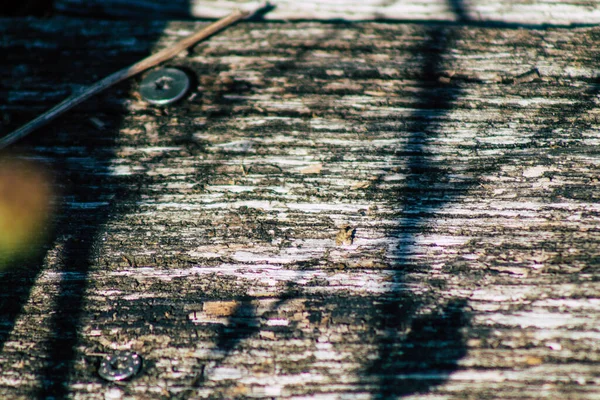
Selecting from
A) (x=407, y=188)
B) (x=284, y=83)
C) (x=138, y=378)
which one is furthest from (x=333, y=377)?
(x=284, y=83)

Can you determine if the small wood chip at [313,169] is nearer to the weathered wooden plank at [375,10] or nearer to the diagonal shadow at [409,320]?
the diagonal shadow at [409,320]

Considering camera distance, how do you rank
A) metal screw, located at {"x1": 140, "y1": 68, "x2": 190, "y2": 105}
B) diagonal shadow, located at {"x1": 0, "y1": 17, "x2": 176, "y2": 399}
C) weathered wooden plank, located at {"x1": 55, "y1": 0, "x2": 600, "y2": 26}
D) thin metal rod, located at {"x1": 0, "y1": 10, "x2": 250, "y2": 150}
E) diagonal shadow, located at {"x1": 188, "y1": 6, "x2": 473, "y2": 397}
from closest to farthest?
diagonal shadow, located at {"x1": 188, "y1": 6, "x2": 473, "y2": 397}
diagonal shadow, located at {"x1": 0, "y1": 17, "x2": 176, "y2": 399}
thin metal rod, located at {"x1": 0, "y1": 10, "x2": 250, "y2": 150}
metal screw, located at {"x1": 140, "y1": 68, "x2": 190, "y2": 105}
weathered wooden plank, located at {"x1": 55, "y1": 0, "x2": 600, "y2": 26}

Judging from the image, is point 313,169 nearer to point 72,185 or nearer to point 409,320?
point 409,320

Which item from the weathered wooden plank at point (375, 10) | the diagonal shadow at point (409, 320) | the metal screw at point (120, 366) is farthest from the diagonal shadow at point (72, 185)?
→ the diagonal shadow at point (409, 320)

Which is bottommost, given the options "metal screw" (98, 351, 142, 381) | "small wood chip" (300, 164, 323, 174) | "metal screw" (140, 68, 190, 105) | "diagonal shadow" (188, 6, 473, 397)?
"metal screw" (98, 351, 142, 381)

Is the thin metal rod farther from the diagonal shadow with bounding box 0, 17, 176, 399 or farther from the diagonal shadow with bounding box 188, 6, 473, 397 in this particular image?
the diagonal shadow with bounding box 188, 6, 473, 397

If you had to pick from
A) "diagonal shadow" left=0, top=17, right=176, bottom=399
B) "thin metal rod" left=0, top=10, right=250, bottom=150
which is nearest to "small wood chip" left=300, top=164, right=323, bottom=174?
"diagonal shadow" left=0, top=17, right=176, bottom=399

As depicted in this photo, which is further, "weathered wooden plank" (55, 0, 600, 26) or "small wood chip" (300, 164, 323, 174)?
"weathered wooden plank" (55, 0, 600, 26)
